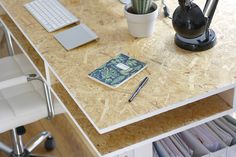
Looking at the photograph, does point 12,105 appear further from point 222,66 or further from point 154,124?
point 222,66

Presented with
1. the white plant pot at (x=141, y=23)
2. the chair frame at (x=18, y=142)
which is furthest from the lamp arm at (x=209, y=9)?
the chair frame at (x=18, y=142)

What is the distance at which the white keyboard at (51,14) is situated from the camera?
6.41 ft

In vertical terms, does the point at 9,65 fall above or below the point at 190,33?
below

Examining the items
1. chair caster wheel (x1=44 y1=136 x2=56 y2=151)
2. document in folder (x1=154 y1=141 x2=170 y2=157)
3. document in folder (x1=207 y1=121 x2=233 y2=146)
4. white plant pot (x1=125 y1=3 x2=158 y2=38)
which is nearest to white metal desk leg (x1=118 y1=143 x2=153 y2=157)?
document in folder (x1=154 y1=141 x2=170 y2=157)

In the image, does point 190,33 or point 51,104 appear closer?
point 190,33

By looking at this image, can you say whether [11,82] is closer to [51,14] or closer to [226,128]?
[51,14]

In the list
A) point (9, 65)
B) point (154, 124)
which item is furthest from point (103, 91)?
point (9, 65)

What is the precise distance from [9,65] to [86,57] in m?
0.63

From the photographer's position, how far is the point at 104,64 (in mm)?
1698

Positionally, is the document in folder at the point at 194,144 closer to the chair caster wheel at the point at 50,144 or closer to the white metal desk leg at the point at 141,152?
the white metal desk leg at the point at 141,152

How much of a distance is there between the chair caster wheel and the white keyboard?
0.69 meters

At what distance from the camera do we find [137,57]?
172 centimetres

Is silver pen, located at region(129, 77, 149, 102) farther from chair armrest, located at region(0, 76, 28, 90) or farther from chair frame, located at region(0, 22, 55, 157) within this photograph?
chair frame, located at region(0, 22, 55, 157)

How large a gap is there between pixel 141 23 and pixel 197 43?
0.21 metres
